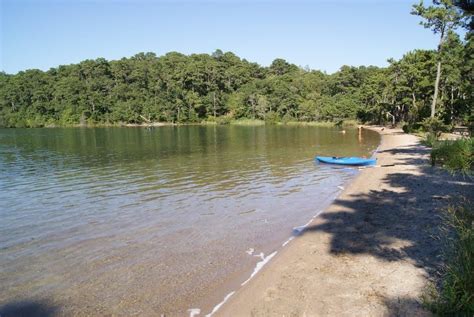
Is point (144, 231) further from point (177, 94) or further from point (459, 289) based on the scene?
point (177, 94)

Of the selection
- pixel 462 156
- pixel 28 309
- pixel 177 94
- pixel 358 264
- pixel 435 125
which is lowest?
pixel 28 309

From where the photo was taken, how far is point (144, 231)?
40.9 ft

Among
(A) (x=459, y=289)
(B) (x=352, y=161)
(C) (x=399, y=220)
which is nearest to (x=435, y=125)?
(B) (x=352, y=161)

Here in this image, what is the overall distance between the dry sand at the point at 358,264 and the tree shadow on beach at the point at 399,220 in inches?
0.9

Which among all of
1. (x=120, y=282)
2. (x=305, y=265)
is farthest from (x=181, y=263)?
(x=305, y=265)

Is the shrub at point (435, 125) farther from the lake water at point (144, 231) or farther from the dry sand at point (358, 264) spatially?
the dry sand at point (358, 264)

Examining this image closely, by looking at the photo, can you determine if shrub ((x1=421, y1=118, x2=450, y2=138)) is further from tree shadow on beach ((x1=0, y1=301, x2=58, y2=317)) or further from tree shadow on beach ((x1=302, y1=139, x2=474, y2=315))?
tree shadow on beach ((x1=0, y1=301, x2=58, y2=317))

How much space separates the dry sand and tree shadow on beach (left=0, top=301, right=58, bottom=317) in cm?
348

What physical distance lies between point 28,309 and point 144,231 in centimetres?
510

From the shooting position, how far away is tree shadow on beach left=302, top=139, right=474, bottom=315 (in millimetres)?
8633

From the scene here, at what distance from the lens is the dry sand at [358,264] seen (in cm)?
671

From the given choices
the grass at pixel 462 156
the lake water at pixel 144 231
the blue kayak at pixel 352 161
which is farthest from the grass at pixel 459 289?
the blue kayak at pixel 352 161

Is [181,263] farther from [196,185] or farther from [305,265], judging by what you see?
[196,185]

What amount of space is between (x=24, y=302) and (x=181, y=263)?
3.52 meters
